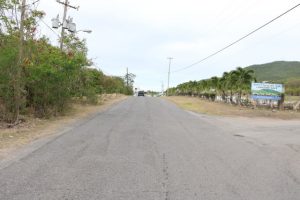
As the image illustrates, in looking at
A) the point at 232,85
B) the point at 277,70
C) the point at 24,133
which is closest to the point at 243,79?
the point at 232,85

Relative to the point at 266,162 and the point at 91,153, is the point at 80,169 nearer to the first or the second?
the point at 91,153

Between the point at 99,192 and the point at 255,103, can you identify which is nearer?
the point at 99,192

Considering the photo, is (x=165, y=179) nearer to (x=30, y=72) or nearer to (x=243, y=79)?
(x=30, y=72)

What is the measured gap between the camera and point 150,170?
8289 mm

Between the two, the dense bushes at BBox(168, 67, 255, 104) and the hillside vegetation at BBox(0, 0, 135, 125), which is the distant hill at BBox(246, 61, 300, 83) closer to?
the dense bushes at BBox(168, 67, 255, 104)

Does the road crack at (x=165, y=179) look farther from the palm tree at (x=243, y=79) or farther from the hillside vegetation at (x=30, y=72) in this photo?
the palm tree at (x=243, y=79)

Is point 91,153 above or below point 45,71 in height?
below

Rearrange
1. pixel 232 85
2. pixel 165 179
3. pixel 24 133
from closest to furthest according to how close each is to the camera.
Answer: pixel 165 179
pixel 24 133
pixel 232 85

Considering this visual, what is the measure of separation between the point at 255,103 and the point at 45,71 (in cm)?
2600

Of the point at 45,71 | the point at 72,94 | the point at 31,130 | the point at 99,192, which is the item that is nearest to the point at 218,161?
the point at 99,192

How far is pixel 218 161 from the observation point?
9734 mm

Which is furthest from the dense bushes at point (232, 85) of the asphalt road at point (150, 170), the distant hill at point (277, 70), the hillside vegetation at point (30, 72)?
the distant hill at point (277, 70)

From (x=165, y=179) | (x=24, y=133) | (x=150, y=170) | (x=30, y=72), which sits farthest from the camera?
(x=30, y=72)

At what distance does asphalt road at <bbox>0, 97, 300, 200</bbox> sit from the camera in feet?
21.4
